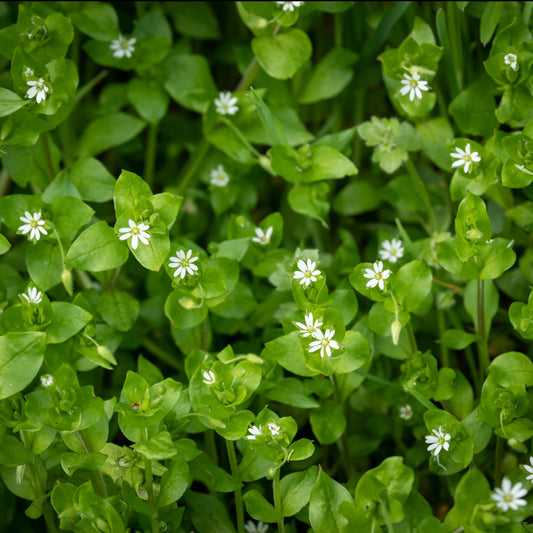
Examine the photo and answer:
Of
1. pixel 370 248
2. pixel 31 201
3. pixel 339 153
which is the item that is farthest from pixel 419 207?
pixel 31 201

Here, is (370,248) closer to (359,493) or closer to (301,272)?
(301,272)

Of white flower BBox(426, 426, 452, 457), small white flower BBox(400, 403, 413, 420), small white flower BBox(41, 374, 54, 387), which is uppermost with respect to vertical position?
small white flower BBox(41, 374, 54, 387)

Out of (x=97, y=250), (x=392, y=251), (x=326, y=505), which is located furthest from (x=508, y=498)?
(x=97, y=250)

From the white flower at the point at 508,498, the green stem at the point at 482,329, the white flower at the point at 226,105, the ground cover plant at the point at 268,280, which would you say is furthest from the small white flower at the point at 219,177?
the white flower at the point at 508,498

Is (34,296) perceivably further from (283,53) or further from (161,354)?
(283,53)

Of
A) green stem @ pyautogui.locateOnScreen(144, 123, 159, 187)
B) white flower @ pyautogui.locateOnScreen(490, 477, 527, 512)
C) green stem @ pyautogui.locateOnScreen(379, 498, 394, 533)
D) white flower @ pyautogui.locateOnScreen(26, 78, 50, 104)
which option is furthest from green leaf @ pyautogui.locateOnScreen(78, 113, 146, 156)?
white flower @ pyautogui.locateOnScreen(490, 477, 527, 512)

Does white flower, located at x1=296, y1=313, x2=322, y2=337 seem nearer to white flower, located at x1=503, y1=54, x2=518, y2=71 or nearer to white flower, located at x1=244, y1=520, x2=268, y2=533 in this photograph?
white flower, located at x1=244, y1=520, x2=268, y2=533

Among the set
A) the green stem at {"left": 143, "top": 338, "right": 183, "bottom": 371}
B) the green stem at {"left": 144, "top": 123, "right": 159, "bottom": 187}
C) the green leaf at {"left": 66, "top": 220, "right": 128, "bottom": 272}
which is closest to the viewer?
the green leaf at {"left": 66, "top": 220, "right": 128, "bottom": 272}
